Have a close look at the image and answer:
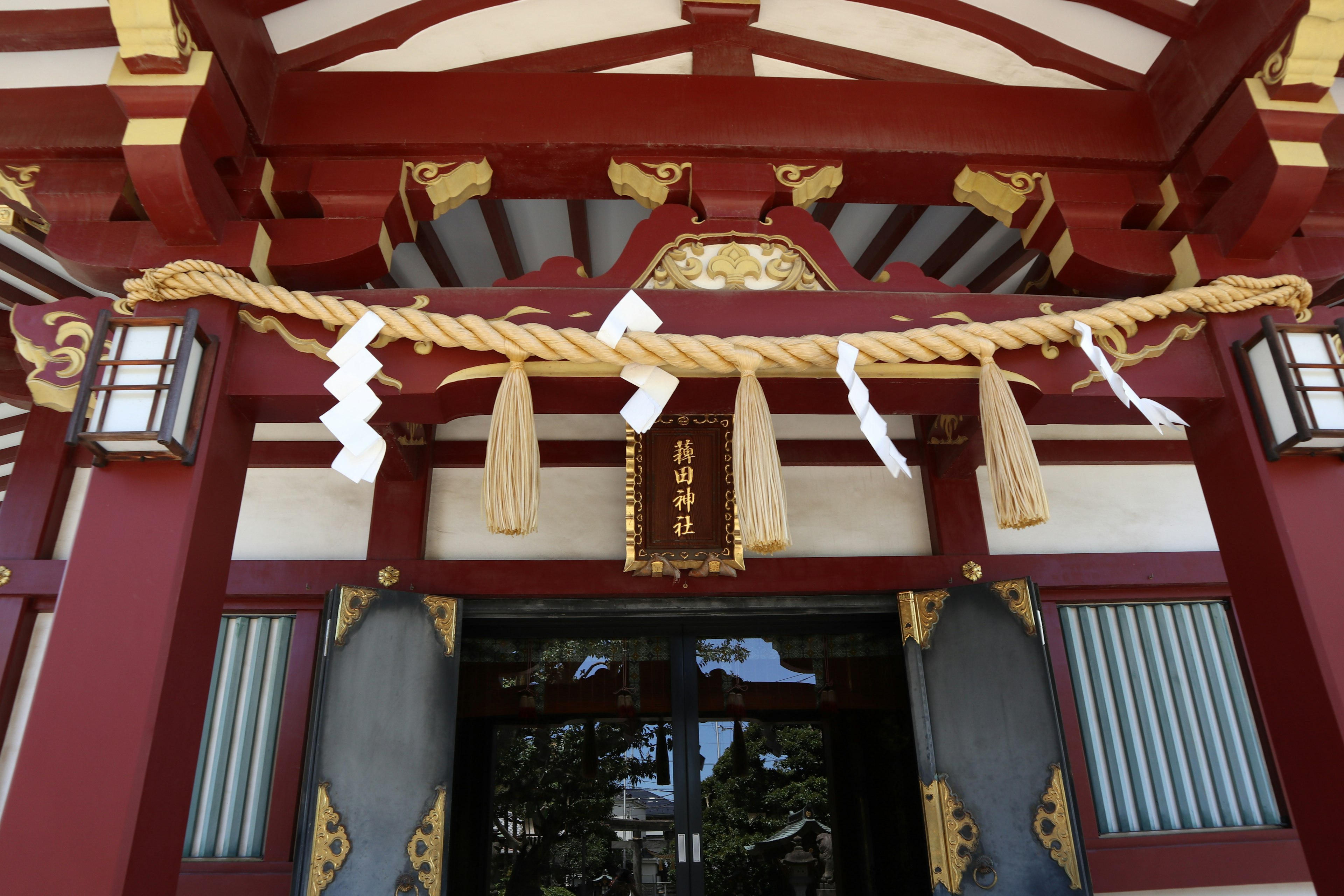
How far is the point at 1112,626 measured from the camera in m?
3.48

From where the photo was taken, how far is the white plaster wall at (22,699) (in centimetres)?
312

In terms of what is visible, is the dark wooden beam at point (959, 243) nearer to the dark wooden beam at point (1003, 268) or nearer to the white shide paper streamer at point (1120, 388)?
the dark wooden beam at point (1003, 268)

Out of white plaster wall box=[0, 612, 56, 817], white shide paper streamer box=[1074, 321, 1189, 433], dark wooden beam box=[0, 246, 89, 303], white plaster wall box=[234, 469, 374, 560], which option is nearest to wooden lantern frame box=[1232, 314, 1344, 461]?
white shide paper streamer box=[1074, 321, 1189, 433]

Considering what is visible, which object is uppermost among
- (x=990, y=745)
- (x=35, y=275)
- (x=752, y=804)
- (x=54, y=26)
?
(x=35, y=275)

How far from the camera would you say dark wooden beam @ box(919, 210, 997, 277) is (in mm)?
3188

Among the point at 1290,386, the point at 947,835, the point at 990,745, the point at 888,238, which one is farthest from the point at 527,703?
the point at 1290,386

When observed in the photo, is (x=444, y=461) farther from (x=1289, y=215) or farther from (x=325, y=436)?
(x=1289, y=215)

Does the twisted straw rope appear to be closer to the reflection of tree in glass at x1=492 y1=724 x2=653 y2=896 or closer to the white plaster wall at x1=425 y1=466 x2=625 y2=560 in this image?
the white plaster wall at x1=425 y1=466 x2=625 y2=560

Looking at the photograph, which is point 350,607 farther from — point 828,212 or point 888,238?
point 888,238

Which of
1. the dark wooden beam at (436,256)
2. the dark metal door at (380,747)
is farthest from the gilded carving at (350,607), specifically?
the dark wooden beam at (436,256)

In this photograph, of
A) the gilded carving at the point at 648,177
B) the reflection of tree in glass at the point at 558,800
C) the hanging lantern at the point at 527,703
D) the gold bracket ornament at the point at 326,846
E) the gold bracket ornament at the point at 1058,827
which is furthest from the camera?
the reflection of tree in glass at the point at 558,800

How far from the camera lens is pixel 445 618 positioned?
3232 mm

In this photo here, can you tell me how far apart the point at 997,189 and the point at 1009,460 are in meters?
0.91

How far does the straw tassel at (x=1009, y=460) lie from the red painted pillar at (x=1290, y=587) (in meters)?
0.60
